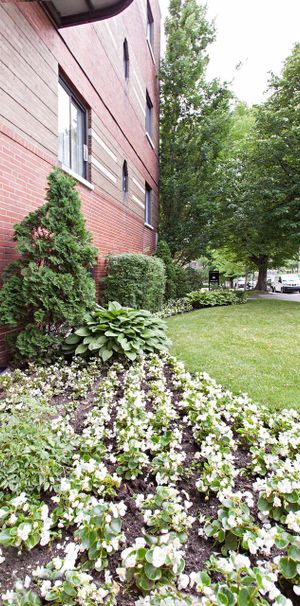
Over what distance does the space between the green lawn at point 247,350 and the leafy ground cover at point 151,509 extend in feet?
2.60

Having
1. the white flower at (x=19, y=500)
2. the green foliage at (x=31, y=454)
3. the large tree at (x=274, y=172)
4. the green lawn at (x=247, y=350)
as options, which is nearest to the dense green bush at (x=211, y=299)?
the green lawn at (x=247, y=350)

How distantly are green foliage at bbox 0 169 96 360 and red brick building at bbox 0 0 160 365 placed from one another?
0.30m

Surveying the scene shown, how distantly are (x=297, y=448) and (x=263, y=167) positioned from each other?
10.8 meters

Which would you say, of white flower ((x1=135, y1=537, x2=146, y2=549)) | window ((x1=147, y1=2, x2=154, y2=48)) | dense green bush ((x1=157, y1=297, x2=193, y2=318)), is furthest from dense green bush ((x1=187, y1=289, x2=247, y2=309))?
white flower ((x1=135, y1=537, x2=146, y2=549))

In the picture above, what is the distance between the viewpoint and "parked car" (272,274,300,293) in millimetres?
26422

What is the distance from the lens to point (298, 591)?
3.94ft

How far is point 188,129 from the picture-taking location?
14500mm

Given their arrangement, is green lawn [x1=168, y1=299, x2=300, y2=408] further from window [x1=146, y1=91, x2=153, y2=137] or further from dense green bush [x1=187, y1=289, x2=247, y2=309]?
window [x1=146, y1=91, x2=153, y2=137]

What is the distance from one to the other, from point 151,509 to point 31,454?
30.2 inches

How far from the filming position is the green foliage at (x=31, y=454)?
1733 millimetres

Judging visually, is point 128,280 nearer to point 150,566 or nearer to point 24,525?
point 24,525

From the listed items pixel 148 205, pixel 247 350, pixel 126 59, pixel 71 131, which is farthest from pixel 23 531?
pixel 148 205

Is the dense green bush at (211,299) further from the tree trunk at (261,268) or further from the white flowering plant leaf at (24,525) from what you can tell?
the white flowering plant leaf at (24,525)

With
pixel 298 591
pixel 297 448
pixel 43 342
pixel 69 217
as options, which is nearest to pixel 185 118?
pixel 69 217
